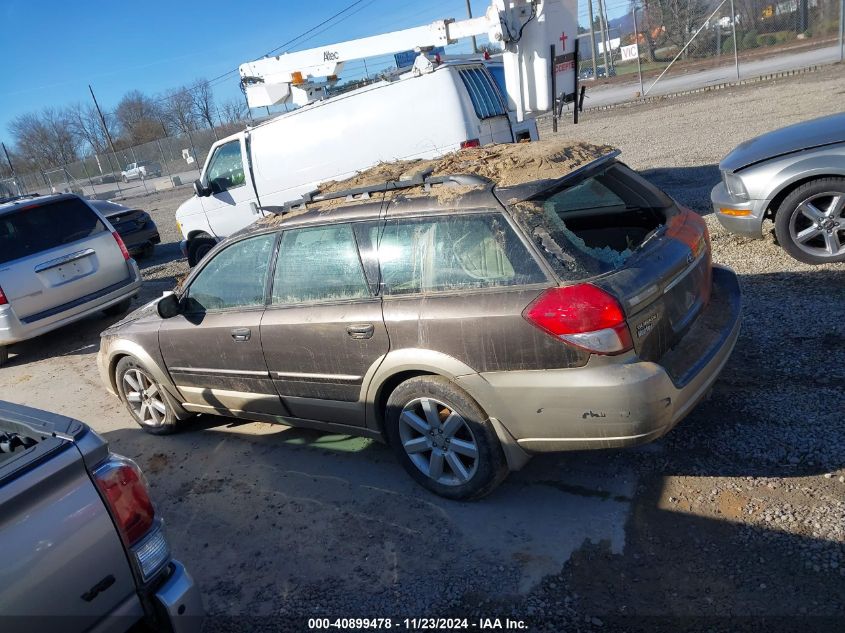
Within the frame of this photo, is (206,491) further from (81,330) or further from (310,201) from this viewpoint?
(81,330)

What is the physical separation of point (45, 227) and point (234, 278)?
4540 millimetres

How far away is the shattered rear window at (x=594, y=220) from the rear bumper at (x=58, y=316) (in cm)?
634

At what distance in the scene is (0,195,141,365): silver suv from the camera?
23.1ft

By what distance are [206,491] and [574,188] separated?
3.02 metres

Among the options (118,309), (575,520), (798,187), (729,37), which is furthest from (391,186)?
(729,37)

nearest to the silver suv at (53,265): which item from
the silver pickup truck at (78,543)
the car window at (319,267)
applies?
the car window at (319,267)

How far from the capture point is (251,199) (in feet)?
31.0

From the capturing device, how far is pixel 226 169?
383 inches

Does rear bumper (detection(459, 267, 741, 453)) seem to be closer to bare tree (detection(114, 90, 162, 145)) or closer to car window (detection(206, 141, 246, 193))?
car window (detection(206, 141, 246, 193))

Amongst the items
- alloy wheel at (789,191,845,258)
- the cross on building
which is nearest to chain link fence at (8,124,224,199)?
the cross on building

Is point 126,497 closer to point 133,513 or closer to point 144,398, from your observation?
point 133,513

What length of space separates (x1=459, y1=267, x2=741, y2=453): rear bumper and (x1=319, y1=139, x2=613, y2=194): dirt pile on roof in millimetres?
1051

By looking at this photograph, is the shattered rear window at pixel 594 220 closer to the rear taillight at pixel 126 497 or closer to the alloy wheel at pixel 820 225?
the rear taillight at pixel 126 497

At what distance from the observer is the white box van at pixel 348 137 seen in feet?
26.3
